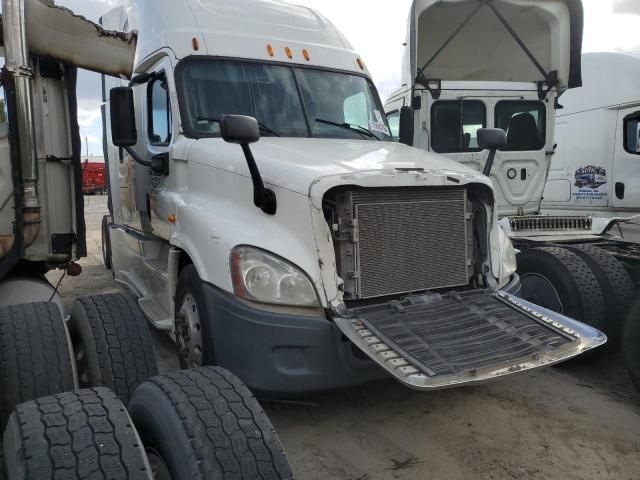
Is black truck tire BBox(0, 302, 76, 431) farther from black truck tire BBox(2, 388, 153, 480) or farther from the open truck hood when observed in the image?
the open truck hood

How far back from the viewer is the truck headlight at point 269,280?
3223mm

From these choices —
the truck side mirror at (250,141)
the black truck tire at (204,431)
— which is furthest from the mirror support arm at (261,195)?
the black truck tire at (204,431)

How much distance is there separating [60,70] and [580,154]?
23.2 ft

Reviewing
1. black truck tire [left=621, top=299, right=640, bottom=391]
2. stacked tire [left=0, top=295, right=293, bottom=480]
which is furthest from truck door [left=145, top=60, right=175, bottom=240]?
black truck tire [left=621, top=299, right=640, bottom=391]

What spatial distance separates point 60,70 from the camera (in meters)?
4.46

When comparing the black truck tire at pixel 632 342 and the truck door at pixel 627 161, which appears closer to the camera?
the black truck tire at pixel 632 342

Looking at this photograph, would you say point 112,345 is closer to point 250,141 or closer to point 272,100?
point 250,141

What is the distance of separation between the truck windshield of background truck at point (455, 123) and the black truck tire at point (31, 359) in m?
4.95

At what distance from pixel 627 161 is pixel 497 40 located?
2.43 metres

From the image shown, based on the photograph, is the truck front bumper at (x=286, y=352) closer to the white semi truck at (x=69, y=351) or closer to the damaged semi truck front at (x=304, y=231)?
the damaged semi truck front at (x=304, y=231)

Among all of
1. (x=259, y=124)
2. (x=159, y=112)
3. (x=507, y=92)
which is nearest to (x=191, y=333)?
(x=259, y=124)

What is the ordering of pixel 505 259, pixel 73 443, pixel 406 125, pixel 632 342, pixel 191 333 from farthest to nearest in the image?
pixel 406 125 → pixel 505 259 → pixel 632 342 → pixel 191 333 → pixel 73 443

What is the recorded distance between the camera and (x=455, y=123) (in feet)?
22.1

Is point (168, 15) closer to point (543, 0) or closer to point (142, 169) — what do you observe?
point (142, 169)
